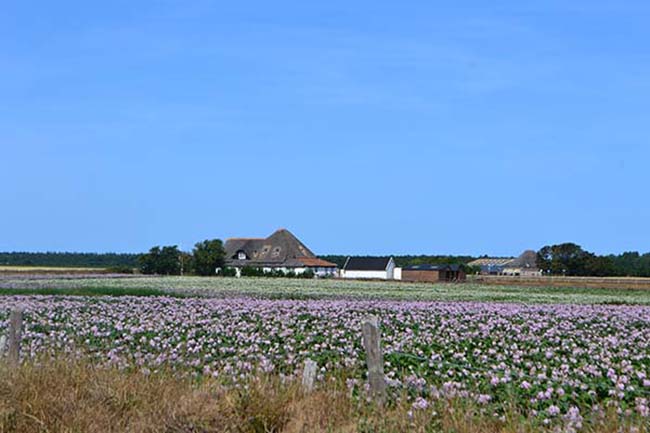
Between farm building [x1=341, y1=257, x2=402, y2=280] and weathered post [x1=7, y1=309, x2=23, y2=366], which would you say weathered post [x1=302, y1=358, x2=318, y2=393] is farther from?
farm building [x1=341, y1=257, x2=402, y2=280]

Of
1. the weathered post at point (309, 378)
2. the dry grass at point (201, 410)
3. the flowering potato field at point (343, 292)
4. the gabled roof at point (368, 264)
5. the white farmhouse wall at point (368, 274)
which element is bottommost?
the dry grass at point (201, 410)

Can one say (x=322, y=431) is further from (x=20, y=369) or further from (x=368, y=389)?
(x=20, y=369)

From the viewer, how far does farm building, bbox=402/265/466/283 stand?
110 m

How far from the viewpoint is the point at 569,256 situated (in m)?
131

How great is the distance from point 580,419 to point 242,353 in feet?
27.2

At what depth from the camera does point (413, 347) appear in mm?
16719

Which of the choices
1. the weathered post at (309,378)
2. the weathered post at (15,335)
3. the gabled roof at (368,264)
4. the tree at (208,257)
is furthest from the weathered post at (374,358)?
the gabled roof at (368,264)

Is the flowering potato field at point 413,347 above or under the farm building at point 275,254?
under

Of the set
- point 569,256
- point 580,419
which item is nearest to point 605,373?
point 580,419

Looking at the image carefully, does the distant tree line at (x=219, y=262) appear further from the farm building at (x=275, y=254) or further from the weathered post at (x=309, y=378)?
the weathered post at (x=309, y=378)

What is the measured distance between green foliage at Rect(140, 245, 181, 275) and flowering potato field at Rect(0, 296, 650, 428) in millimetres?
79241

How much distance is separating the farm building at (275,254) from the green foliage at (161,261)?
68.1ft

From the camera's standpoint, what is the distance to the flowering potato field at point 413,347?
10.7 m

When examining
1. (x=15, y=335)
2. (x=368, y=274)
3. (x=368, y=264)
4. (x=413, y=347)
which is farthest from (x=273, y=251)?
(x=15, y=335)
